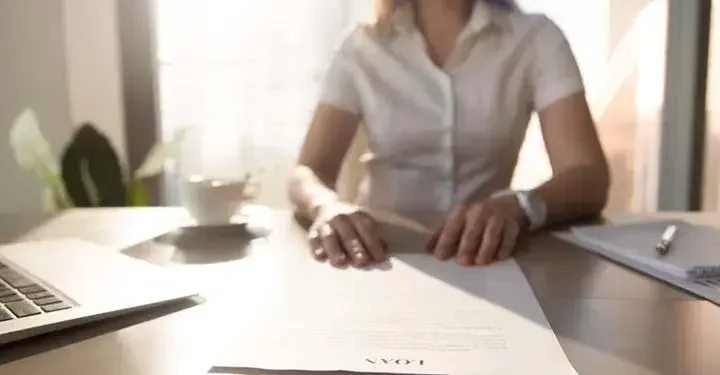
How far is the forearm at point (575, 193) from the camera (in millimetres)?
1115

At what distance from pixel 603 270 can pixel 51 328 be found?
0.56 meters

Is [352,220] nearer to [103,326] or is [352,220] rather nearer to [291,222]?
[291,222]

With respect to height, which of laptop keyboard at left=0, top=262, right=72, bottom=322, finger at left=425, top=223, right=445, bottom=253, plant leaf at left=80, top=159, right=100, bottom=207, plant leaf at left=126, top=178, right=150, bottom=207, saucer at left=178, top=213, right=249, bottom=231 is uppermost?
laptop keyboard at left=0, top=262, right=72, bottom=322

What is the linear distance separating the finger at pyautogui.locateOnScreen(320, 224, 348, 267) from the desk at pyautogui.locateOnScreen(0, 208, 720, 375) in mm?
104

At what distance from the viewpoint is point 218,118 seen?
2.41 meters

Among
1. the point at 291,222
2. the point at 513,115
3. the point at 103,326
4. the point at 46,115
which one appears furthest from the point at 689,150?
the point at 103,326

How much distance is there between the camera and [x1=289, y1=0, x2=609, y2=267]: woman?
1410 millimetres

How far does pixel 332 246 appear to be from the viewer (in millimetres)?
909

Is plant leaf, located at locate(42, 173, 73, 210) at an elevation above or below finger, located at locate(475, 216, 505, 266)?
below

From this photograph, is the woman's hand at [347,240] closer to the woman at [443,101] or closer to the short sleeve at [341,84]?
the woman at [443,101]

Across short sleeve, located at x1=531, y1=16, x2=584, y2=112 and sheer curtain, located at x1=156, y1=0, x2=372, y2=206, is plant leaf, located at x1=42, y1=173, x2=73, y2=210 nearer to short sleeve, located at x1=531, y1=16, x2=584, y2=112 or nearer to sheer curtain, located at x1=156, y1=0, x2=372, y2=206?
sheer curtain, located at x1=156, y1=0, x2=372, y2=206

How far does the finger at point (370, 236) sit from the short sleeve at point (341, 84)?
0.54 meters

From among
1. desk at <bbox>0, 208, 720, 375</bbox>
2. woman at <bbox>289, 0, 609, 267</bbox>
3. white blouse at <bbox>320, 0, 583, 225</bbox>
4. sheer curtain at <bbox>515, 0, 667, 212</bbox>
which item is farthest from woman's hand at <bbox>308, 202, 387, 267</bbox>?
sheer curtain at <bbox>515, 0, 667, 212</bbox>

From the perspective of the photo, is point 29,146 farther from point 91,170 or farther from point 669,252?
point 669,252
